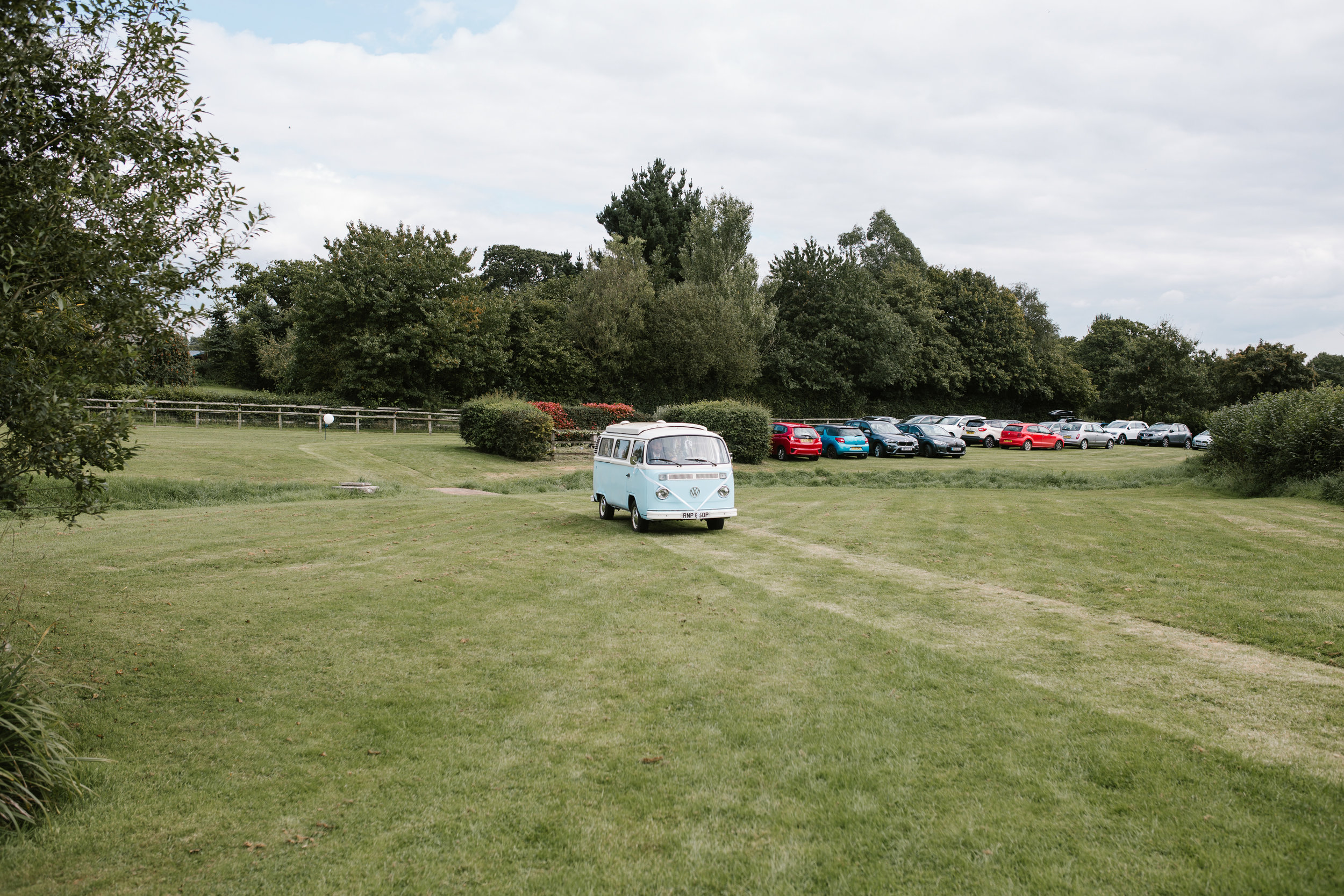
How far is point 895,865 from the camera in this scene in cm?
405

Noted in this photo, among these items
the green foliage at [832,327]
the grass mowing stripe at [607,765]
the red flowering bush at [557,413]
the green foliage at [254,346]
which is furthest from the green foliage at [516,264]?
the grass mowing stripe at [607,765]

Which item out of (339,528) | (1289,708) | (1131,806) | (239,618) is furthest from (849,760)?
(339,528)

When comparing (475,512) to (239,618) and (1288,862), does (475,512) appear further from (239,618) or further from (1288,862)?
(1288,862)

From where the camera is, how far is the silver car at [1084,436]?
47.7 m

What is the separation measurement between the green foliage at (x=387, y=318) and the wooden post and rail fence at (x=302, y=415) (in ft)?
8.10

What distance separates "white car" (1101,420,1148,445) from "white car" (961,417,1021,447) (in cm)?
891

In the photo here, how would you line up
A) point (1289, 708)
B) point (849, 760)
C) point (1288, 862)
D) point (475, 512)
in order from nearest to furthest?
1. point (1288, 862)
2. point (849, 760)
3. point (1289, 708)
4. point (475, 512)

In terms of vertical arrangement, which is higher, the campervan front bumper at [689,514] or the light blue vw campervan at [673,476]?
the light blue vw campervan at [673,476]

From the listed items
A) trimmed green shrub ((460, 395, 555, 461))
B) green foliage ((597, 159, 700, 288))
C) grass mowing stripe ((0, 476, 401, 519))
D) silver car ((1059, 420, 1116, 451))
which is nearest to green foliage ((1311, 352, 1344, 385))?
silver car ((1059, 420, 1116, 451))

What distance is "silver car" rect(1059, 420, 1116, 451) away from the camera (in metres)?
47.7

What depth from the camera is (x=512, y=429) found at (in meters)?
28.7

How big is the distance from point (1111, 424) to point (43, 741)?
6097 cm

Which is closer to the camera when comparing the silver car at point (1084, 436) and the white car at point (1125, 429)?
the silver car at point (1084, 436)

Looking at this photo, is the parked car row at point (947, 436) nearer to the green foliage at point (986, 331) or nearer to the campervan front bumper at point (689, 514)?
the green foliage at point (986, 331)
